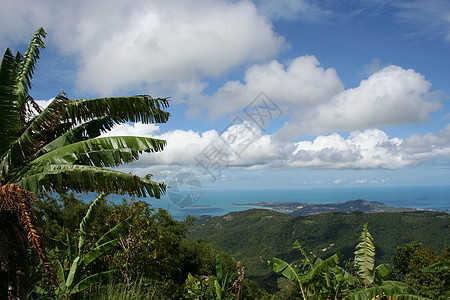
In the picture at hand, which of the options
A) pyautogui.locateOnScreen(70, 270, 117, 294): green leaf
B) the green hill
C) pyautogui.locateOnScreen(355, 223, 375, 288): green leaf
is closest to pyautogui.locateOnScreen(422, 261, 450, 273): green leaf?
pyautogui.locateOnScreen(355, 223, 375, 288): green leaf

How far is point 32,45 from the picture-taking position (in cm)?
590

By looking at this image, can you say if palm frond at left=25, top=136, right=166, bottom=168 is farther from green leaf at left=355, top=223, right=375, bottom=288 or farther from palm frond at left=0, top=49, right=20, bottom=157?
green leaf at left=355, top=223, right=375, bottom=288

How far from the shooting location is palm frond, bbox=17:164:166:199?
384 cm

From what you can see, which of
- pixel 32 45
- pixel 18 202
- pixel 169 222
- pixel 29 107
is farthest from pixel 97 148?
pixel 169 222

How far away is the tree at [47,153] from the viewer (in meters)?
3.64

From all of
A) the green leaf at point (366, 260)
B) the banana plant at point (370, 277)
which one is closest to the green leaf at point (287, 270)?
the banana plant at point (370, 277)

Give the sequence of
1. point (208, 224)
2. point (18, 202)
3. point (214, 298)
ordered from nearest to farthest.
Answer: point (18, 202)
point (214, 298)
point (208, 224)

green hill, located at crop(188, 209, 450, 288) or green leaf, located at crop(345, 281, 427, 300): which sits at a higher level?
green leaf, located at crop(345, 281, 427, 300)

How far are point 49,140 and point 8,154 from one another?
1.24m

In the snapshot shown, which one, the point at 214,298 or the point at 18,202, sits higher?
the point at 18,202

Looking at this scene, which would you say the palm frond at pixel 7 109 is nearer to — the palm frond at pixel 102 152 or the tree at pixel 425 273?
the palm frond at pixel 102 152

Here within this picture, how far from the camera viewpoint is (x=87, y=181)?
153 inches

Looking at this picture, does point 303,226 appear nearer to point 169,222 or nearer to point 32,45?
point 169,222

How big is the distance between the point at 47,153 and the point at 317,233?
317 ft
